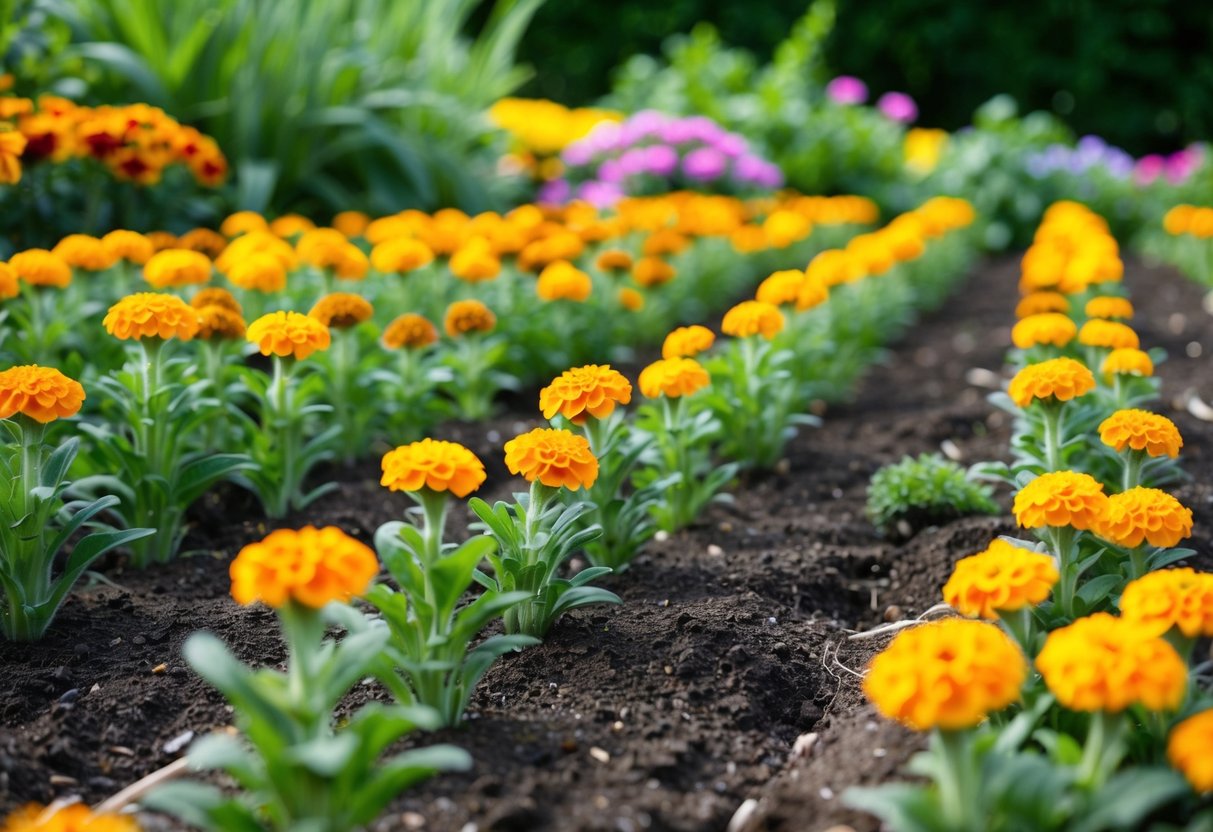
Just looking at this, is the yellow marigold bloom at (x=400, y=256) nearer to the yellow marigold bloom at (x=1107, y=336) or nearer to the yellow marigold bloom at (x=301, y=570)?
the yellow marigold bloom at (x=1107, y=336)

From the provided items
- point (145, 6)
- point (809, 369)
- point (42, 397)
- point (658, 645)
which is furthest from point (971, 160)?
point (42, 397)

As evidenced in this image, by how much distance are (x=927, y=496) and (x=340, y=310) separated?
1.72m

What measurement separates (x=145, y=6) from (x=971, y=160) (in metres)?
6.05

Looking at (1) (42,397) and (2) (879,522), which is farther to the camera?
(2) (879,522)

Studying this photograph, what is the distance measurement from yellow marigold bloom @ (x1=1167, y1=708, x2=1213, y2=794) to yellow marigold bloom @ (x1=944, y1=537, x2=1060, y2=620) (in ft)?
1.06

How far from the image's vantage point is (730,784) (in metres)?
2.12

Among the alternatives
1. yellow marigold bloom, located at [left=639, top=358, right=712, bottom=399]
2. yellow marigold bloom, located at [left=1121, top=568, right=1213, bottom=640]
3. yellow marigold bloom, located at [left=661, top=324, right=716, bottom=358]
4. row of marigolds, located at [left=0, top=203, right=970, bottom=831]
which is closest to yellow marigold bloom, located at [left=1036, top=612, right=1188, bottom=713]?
yellow marigold bloom, located at [left=1121, top=568, right=1213, bottom=640]

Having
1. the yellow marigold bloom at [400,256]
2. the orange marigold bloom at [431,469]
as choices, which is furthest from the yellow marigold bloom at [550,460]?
the yellow marigold bloom at [400,256]

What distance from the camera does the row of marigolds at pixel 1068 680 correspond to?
157 centimetres

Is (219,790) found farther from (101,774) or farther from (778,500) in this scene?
(778,500)

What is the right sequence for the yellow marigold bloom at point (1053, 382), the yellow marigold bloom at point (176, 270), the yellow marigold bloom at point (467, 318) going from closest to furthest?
the yellow marigold bloom at point (1053, 382) → the yellow marigold bloom at point (176, 270) → the yellow marigold bloom at point (467, 318)

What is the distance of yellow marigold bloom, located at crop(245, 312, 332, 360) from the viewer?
2750mm

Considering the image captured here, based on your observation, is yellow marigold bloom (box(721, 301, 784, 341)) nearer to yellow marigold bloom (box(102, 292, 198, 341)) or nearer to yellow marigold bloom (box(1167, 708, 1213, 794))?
yellow marigold bloom (box(102, 292, 198, 341))

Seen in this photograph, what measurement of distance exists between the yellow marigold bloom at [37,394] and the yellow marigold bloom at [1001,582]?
1.68 meters
